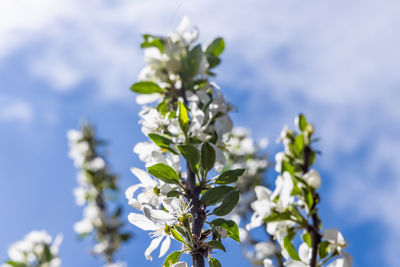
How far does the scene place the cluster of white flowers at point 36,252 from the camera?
16.4 ft

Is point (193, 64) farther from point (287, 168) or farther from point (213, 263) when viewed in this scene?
point (213, 263)

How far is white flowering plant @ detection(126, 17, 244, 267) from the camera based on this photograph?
175 cm

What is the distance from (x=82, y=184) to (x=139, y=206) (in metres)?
6.08

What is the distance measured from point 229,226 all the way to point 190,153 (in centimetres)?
37

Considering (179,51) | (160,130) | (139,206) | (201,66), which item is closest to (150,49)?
(179,51)

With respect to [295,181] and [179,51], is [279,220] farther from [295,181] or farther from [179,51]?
[179,51]

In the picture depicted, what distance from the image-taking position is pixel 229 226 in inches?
69.6

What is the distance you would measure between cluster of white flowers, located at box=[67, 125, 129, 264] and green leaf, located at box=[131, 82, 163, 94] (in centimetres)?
505

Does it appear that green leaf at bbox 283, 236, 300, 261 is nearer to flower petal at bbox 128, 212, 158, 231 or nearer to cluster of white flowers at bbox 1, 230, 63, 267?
flower petal at bbox 128, 212, 158, 231

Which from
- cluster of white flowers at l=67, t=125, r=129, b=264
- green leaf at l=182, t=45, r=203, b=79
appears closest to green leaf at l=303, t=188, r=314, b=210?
green leaf at l=182, t=45, r=203, b=79

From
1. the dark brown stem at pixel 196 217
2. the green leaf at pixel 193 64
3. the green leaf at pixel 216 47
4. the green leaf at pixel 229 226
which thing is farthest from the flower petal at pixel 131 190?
the green leaf at pixel 216 47

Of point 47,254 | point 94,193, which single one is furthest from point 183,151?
point 94,193

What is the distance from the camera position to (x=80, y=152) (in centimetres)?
796

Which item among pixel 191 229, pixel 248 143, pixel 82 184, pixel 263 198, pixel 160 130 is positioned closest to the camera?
pixel 191 229
